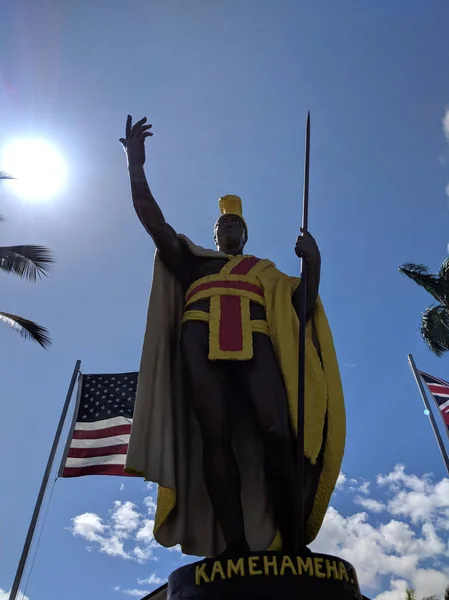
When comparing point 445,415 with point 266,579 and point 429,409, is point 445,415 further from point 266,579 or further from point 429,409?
point 266,579

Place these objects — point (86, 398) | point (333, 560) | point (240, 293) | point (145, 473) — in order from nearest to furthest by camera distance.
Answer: point (333, 560) < point (145, 473) < point (240, 293) < point (86, 398)

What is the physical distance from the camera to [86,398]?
11.4 metres

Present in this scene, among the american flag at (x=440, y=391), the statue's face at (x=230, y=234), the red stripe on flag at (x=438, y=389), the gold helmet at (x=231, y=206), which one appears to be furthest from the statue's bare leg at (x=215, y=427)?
the red stripe on flag at (x=438, y=389)

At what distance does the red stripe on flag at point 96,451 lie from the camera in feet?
A: 32.8

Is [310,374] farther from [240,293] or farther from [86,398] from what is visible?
[86,398]

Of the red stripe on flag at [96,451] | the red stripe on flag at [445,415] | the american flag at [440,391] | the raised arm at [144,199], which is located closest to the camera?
the raised arm at [144,199]

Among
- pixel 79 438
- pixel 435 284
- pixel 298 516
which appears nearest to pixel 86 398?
pixel 79 438

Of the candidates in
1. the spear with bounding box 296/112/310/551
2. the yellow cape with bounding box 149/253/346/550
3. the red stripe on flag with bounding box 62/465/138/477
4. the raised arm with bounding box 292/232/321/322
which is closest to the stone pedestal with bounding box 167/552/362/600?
the spear with bounding box 296/112/310/551

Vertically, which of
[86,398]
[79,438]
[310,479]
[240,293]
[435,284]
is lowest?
[310,479]

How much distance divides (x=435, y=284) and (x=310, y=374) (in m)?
16.8

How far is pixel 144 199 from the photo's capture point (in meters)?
4.22

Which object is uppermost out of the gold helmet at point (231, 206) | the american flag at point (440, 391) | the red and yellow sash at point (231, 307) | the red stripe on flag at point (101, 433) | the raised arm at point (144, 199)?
the american flag at point (440, 391)

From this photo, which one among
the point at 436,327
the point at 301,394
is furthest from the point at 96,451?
the point at 436,327

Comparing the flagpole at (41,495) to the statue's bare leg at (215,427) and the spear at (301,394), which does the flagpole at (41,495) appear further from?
the spear at (301,394)
